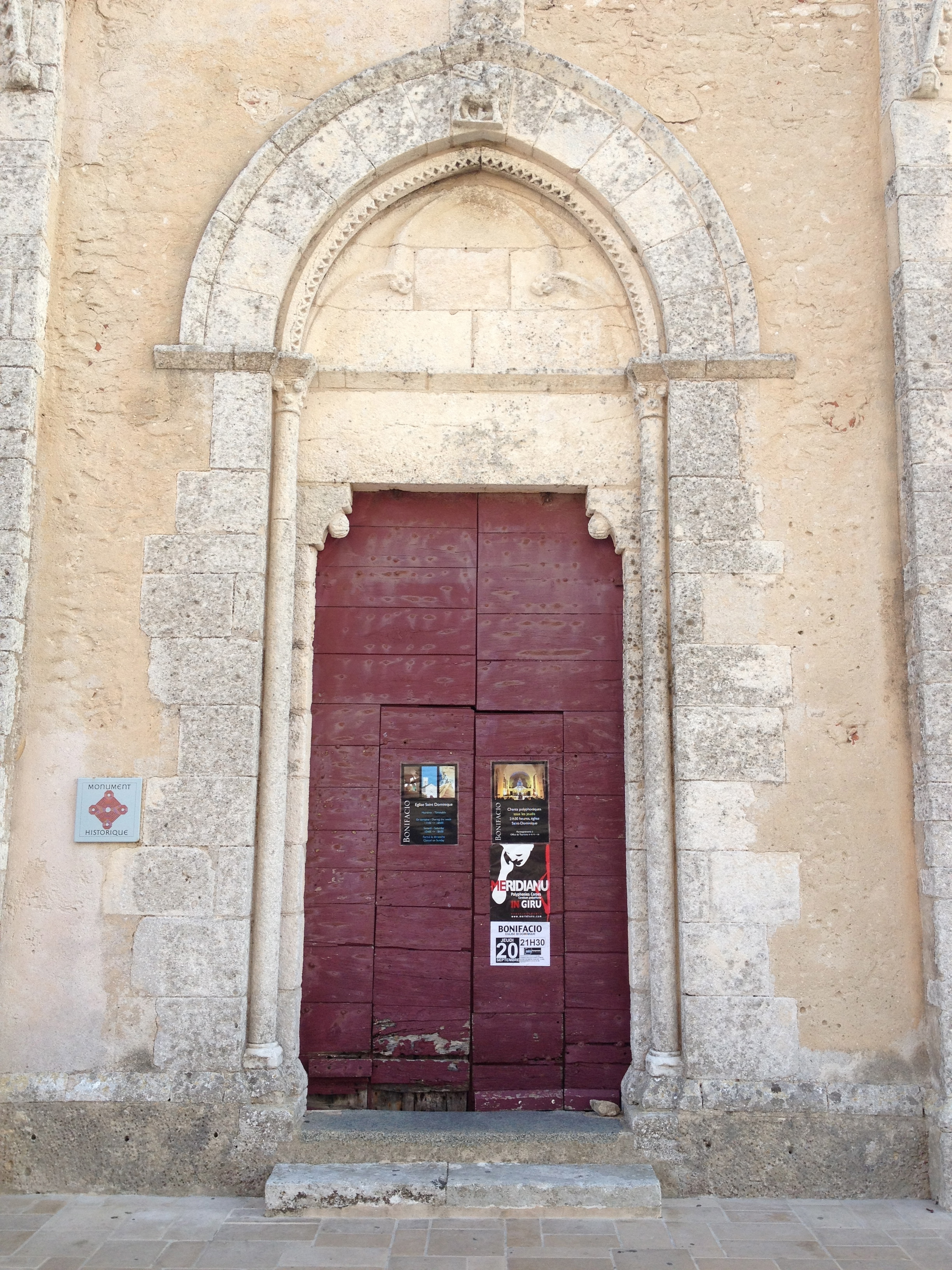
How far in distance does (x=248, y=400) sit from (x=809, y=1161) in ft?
12.3

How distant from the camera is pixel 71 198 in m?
4.44

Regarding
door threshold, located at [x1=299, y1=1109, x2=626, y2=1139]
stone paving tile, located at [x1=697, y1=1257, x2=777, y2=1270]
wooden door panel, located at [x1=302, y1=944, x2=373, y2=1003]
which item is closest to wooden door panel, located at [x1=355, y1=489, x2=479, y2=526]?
wooden door panel, located at [x1=302, y1=944, x2=373, y2=1003]

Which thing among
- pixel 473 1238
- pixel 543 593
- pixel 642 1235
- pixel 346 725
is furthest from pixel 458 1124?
pixel 543 593

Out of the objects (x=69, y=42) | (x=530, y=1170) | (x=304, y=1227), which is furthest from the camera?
(x=69, y=42)

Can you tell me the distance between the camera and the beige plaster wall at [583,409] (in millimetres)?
3953

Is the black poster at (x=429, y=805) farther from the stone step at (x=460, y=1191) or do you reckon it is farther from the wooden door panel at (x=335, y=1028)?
the stone step at (x=460, y=1191)

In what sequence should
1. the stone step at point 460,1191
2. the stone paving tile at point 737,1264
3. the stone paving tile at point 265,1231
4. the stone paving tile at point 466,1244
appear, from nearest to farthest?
the stone paving tile at point 737,1264 → the stone paving tile at point 466,1244 → the stone paving tile at point 265,1231 → the stone step at point 460,1191

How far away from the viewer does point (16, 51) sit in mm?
4324

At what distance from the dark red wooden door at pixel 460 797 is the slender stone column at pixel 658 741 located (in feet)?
0.82

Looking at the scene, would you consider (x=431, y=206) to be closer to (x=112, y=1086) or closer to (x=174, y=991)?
(x=174, y=991)

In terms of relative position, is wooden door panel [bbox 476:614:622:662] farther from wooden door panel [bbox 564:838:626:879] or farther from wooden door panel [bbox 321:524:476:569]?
wooden door panel [bbox 564:838:626:879]

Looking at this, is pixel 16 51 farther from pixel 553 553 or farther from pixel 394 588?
pixel 553 553

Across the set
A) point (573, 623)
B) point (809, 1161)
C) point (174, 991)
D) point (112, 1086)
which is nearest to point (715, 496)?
point (573, 623)

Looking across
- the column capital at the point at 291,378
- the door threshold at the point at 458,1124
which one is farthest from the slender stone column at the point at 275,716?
the door threshold at the point at 458,1124
